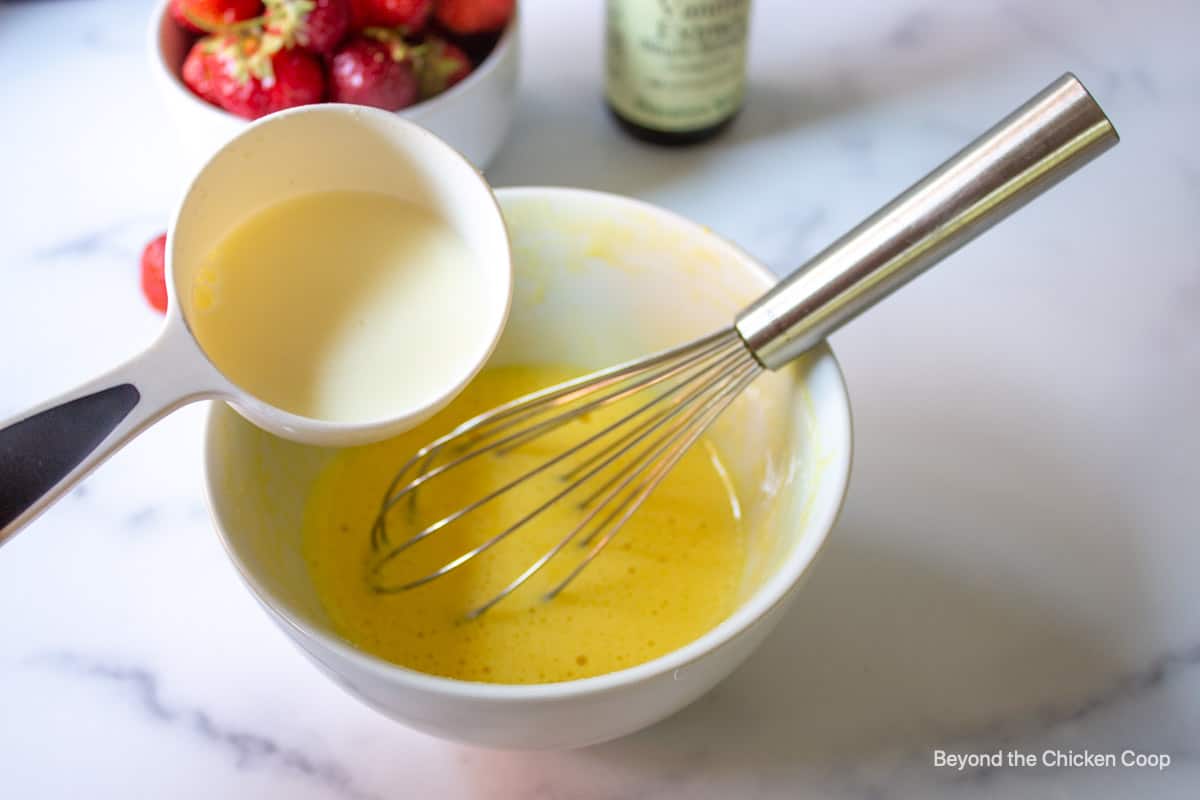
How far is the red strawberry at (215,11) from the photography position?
2.89 ft

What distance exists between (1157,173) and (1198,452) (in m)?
0.30

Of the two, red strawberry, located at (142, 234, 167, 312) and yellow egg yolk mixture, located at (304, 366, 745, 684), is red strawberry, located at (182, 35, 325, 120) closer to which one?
red strawberry, located at (142, 234, 167, 312)

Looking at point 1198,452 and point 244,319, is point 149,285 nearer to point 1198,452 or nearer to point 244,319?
point 244,319

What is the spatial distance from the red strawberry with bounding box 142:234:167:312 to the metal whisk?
0.26m

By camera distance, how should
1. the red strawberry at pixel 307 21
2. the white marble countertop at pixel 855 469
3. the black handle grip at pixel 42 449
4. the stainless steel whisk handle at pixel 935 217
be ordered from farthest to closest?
the red strawberry at pixel 307 21 < the white marble countertop at pixel 855 469 < the stainless steel whisk handle at pixel 935 217 < the black handle grip at pixel 42 449

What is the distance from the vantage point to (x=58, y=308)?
3.00 ft

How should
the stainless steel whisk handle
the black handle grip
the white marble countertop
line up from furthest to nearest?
the white marble countertop
the stainless steel whisk handle
the black handle grip

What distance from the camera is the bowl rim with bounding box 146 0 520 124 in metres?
0.87

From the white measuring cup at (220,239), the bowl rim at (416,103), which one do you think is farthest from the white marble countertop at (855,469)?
the white measuring cup at (220,239)

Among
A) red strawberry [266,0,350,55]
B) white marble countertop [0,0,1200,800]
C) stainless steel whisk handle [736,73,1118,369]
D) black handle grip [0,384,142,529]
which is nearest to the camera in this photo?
black handle grip [0,384,142,529]

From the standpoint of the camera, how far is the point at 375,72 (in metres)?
0.87

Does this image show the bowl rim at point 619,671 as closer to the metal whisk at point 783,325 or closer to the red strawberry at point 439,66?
the metal whisk at point 783,325

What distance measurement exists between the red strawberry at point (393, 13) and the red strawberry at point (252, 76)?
0.05m

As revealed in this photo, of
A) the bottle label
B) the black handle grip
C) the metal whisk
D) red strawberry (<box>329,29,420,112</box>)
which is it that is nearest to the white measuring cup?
the black handle grip
